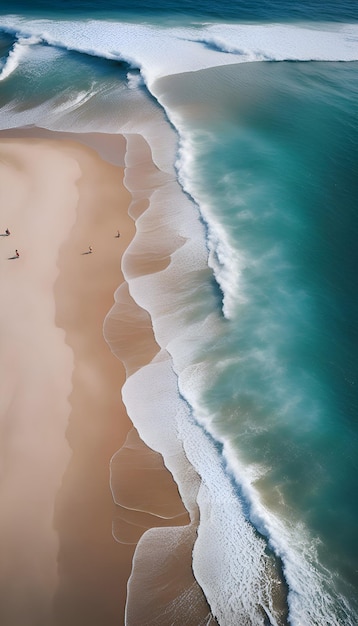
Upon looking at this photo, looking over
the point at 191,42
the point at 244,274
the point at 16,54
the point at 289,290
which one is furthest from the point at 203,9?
the point at 289,290

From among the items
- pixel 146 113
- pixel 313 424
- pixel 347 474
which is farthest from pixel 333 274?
pixel 146 113

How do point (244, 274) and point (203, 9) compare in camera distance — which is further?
point (203, 9)

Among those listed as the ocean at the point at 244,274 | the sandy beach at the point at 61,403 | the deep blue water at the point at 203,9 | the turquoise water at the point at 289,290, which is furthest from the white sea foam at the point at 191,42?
the sandy beach at the point at 61,403

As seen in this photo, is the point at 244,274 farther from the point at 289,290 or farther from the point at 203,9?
the point at 203,9

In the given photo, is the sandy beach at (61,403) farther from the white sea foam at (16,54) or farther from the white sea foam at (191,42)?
the white sea foam at (191,42)

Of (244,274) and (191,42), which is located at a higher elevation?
(191,42)

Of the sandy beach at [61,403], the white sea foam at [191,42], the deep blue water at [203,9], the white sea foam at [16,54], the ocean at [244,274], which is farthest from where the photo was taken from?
the deep blue water at [203,9]

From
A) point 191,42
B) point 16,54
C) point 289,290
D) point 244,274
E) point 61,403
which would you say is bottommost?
point 61,403
